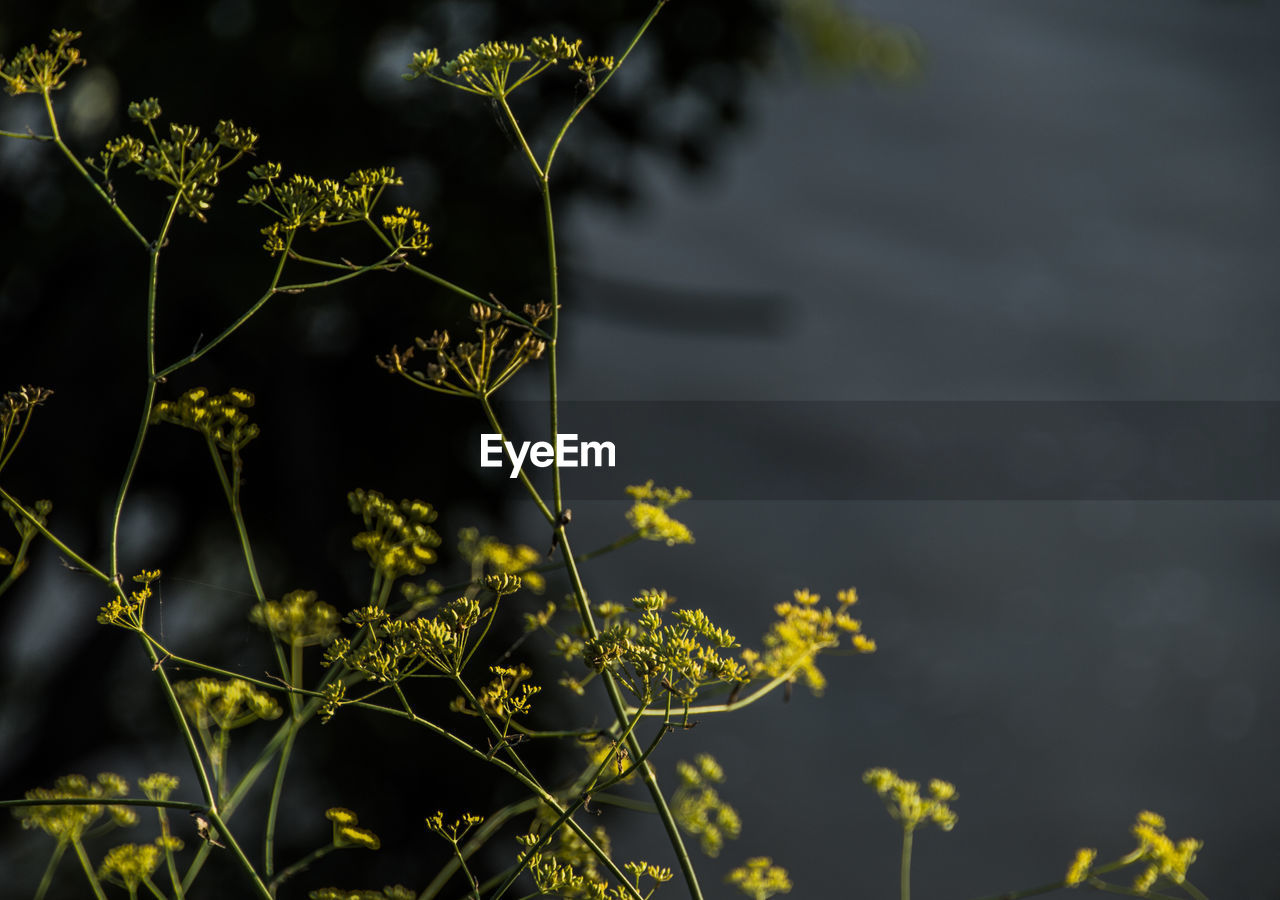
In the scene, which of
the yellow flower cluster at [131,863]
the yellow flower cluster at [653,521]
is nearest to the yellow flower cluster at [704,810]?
the yellow flower cluster at [653,521]

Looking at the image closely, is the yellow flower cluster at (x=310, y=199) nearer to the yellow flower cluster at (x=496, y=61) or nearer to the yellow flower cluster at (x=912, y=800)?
the yellow flower cluster at (x=496, y=61)

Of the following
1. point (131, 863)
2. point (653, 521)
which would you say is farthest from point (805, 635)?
point (131, 863)

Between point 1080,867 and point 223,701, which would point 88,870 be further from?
point 1080,867

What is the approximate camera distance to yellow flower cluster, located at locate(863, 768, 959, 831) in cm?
53

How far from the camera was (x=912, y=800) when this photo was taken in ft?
1.76

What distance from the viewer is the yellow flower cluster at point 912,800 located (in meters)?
0.53

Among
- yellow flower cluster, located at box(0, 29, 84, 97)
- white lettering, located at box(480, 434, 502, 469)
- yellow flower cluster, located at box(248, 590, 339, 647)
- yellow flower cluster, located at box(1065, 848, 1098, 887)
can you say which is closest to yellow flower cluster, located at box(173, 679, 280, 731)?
yellow flower cluster, located at box(248, 590, 339, 647)

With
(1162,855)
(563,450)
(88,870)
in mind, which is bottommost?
(88,870)

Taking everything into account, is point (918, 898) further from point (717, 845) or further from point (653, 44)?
point (653, 44)

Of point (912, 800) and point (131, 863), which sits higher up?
point (912, 800)

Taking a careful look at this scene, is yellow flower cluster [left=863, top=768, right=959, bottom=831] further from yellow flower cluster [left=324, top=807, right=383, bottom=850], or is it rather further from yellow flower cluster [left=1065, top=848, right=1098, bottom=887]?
yellow flower cluster [left=324, top=807, right=383, bottom=850]

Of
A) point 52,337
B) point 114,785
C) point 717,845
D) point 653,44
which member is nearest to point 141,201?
point 52,337

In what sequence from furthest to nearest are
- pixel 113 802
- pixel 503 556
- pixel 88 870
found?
pixel 503 556 → pixel 88 870 → pixel 113 802

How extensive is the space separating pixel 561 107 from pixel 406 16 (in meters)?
0.22
